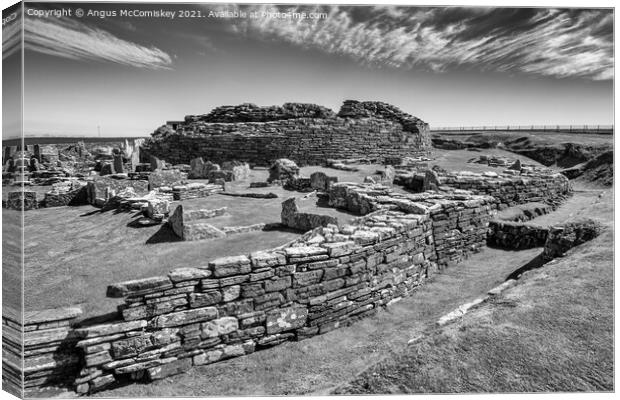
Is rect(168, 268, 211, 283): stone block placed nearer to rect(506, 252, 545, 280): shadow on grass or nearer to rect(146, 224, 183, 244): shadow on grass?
rect(146, 224, 183, 244): shadow on grass

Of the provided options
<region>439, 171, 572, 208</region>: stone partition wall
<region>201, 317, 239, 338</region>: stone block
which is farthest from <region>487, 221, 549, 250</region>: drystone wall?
<region>201, 317, 239, 338</region>: stone block

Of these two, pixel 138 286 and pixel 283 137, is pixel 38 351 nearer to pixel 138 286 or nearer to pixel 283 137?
pixel 138 286

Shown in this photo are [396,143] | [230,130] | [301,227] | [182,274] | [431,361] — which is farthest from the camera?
[396,143]

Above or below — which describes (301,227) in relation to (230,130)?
below

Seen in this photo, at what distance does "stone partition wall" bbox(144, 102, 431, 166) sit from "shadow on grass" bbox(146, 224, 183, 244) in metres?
16.7

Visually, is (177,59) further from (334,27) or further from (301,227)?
(301,227)

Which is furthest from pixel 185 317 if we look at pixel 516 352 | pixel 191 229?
pixel 191 229

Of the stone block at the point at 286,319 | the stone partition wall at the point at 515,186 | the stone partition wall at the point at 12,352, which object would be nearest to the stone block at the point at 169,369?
the stone block at the point at 286,319

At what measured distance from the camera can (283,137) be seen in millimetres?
26625

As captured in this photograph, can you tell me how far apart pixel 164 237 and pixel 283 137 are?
18.1 meters

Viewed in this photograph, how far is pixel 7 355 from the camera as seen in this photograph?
15.3ft

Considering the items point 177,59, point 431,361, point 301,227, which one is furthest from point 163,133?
point 431,361

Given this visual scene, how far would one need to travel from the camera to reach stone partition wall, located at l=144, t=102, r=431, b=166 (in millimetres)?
26625

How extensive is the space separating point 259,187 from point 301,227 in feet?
25.4
